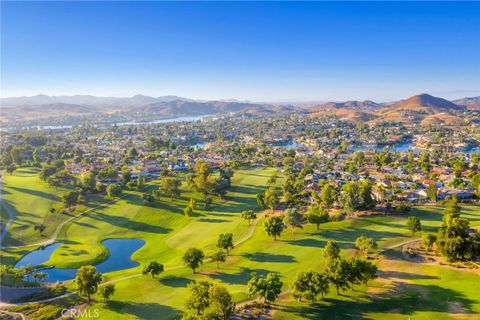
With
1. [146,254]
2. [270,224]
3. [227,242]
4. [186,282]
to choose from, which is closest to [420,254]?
[270,224]

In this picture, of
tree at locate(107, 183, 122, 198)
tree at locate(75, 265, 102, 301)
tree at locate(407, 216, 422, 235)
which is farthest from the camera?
tree at locate(107, 183, 122, 198)

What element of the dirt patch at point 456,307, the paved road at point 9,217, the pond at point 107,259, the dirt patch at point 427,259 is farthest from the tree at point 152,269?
the paved road at point 9,217

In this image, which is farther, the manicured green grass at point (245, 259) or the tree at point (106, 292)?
the tree at point (106, 292)

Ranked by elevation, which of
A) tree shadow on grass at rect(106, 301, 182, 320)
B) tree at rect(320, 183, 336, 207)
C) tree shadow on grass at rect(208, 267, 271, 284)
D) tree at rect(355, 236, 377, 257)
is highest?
tree at rect(320, 183, 336, 207)

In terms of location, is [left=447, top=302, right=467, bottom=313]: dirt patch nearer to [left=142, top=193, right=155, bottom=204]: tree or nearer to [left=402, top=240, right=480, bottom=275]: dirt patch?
[left=402, top=240, right=480, bottom=275]: dirt patch

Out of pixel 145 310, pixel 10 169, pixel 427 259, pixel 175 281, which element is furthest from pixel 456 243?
pixel 10 169

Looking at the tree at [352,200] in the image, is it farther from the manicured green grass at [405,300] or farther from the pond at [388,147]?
the pond at [388,147]

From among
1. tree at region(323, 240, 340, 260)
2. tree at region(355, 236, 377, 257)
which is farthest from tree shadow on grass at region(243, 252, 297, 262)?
tree at region(355, 236, 377, 257)
